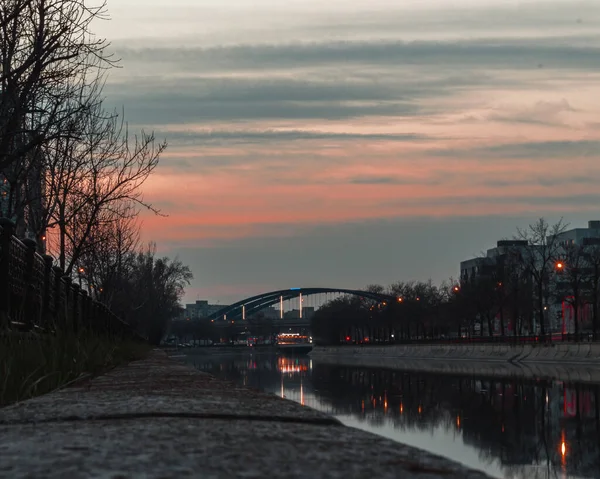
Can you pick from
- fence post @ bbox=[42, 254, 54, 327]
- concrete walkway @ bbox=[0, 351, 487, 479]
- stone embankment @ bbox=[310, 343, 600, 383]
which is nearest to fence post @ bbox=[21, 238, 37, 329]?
fence post @ bbox=[42, 254, 54, 327]

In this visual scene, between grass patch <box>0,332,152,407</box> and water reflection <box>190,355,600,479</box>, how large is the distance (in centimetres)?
415

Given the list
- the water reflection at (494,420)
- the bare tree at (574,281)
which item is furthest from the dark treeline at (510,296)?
the water reflection at (494,420)

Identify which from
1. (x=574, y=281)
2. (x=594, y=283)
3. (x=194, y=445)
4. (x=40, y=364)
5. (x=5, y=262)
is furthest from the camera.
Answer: (x=574, y=281)

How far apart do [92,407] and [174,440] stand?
4.88 ft

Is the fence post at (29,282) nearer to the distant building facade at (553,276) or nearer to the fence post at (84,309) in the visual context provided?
the fence post at (84,309)

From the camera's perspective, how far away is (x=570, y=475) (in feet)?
54.4

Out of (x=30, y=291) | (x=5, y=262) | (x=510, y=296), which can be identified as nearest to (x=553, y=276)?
(x=510, y=296)

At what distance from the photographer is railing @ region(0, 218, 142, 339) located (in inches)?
554

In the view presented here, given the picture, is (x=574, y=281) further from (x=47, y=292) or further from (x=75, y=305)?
(x=47, y=292)

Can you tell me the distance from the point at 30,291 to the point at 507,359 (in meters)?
68.2

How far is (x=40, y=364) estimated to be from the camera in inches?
356

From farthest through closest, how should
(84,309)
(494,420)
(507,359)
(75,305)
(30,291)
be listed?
1. (507,359)
2. (494,420)
3. (84,309)
4. (75,305)
5. (30,291)

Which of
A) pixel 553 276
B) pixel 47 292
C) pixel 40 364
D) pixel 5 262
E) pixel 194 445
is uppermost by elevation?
pixel 553 276

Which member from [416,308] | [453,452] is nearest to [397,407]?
[453,452]
